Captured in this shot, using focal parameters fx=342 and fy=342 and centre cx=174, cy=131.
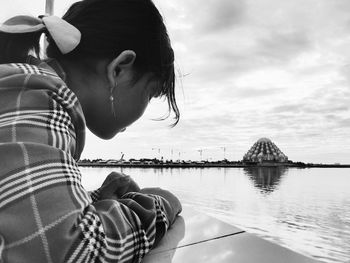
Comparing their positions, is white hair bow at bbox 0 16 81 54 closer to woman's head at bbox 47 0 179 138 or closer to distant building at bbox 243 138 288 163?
woman's head at bbox 47 0 179 138

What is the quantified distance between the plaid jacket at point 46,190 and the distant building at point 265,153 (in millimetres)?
104990

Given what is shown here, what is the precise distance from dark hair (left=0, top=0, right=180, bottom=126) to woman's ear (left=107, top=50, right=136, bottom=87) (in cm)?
4

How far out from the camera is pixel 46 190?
0.54 meters

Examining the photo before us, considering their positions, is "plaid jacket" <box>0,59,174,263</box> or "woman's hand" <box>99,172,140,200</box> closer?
"plaid jacket" <box>0,59,174,263</box>

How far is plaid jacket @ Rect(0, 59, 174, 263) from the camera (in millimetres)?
519

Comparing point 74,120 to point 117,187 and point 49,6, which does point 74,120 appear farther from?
point 49,6

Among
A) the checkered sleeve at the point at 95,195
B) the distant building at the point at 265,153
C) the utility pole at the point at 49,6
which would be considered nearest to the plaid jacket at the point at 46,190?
the checkered sleeve at the point at 95,195

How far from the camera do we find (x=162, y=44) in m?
1.12

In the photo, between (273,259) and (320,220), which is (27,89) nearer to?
(273,259)

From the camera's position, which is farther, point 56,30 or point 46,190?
point 56,30

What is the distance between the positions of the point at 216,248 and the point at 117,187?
1.59 ft

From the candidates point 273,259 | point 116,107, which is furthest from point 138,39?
point 273,259

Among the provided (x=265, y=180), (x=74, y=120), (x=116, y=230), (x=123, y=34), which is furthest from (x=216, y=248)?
(x=265, y=180)

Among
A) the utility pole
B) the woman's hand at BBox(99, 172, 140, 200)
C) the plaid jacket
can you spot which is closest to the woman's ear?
the plaid jacket
